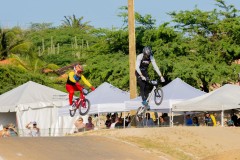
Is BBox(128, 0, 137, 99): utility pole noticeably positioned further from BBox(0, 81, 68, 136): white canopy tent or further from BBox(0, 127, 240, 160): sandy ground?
BBox(0, 81, 68, 136): white canopy tent

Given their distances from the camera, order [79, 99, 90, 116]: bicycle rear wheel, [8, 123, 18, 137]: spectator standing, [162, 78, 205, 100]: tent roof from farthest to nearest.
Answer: [162, 78, 205, 100]: tent roof → [8, 123, 18, 137]: spectator standing → [79, 99, 90, 116]: bicycle rear wheel

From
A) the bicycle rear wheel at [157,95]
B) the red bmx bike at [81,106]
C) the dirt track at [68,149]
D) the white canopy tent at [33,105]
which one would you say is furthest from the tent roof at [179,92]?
the dirt track at [68,149]

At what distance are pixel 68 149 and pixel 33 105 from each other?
12120 mm

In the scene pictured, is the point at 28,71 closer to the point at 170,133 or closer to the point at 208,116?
the point at 208,116

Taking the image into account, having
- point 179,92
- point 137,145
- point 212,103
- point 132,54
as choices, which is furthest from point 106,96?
point 137,145

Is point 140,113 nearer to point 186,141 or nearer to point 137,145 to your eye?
point 186,141

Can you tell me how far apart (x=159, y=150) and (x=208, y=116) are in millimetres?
10977

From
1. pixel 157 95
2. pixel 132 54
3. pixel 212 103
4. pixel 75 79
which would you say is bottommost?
pixel 212 103

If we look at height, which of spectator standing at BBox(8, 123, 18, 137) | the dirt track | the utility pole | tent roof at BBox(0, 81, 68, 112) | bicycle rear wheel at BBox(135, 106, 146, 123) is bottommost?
the dirt track

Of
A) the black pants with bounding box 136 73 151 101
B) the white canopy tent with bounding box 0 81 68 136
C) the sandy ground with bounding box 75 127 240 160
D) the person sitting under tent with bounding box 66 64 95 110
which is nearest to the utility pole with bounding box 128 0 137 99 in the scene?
the black pants with bounding box 136 73 151 101

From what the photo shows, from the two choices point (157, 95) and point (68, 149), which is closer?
point (68, 149)

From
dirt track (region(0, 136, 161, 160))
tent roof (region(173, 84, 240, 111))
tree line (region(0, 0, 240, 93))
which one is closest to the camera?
dirt track (region(0, 136, 161, 160))

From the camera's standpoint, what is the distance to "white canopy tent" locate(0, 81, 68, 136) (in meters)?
31.5

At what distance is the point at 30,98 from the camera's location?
32.7 meters
